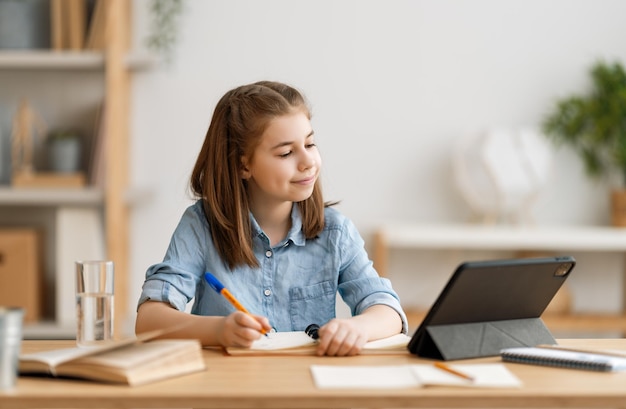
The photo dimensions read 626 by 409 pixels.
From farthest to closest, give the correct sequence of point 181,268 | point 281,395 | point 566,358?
point 181,268
point 566,358
point 281,395

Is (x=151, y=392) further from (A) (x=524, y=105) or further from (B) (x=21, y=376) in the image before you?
(A) (x=524, y=105)

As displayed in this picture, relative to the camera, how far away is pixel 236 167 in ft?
5.76

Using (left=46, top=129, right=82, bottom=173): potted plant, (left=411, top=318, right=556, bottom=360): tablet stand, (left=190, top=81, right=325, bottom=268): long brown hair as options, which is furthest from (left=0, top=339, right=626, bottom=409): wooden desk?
(left=46, top=129, right=82, bottom=173): potted plant

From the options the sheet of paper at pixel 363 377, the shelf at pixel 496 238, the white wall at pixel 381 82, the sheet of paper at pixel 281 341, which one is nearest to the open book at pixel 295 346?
the sheet of paper at pixel 281 341

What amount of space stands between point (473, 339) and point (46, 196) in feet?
6.92

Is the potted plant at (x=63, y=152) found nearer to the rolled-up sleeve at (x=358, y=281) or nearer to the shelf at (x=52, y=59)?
the shelf at (x=52, y=59)

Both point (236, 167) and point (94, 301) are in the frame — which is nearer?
point (94, 301)

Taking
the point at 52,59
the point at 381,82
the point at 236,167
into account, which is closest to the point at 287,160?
the point at 236,167

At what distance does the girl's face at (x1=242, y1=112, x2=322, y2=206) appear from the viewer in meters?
1.66

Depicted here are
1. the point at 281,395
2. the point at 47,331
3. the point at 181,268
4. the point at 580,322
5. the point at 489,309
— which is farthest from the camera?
the point at 580,322

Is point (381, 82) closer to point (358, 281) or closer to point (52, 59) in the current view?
point (52, 59)

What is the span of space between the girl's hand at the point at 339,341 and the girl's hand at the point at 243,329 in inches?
3.2

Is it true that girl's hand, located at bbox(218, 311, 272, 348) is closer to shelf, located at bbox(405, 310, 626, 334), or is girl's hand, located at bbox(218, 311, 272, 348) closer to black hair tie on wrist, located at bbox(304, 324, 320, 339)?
black hair tie on wrist, located at bbox(304, 324, 320, 339)

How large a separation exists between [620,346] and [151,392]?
0.76 metres
